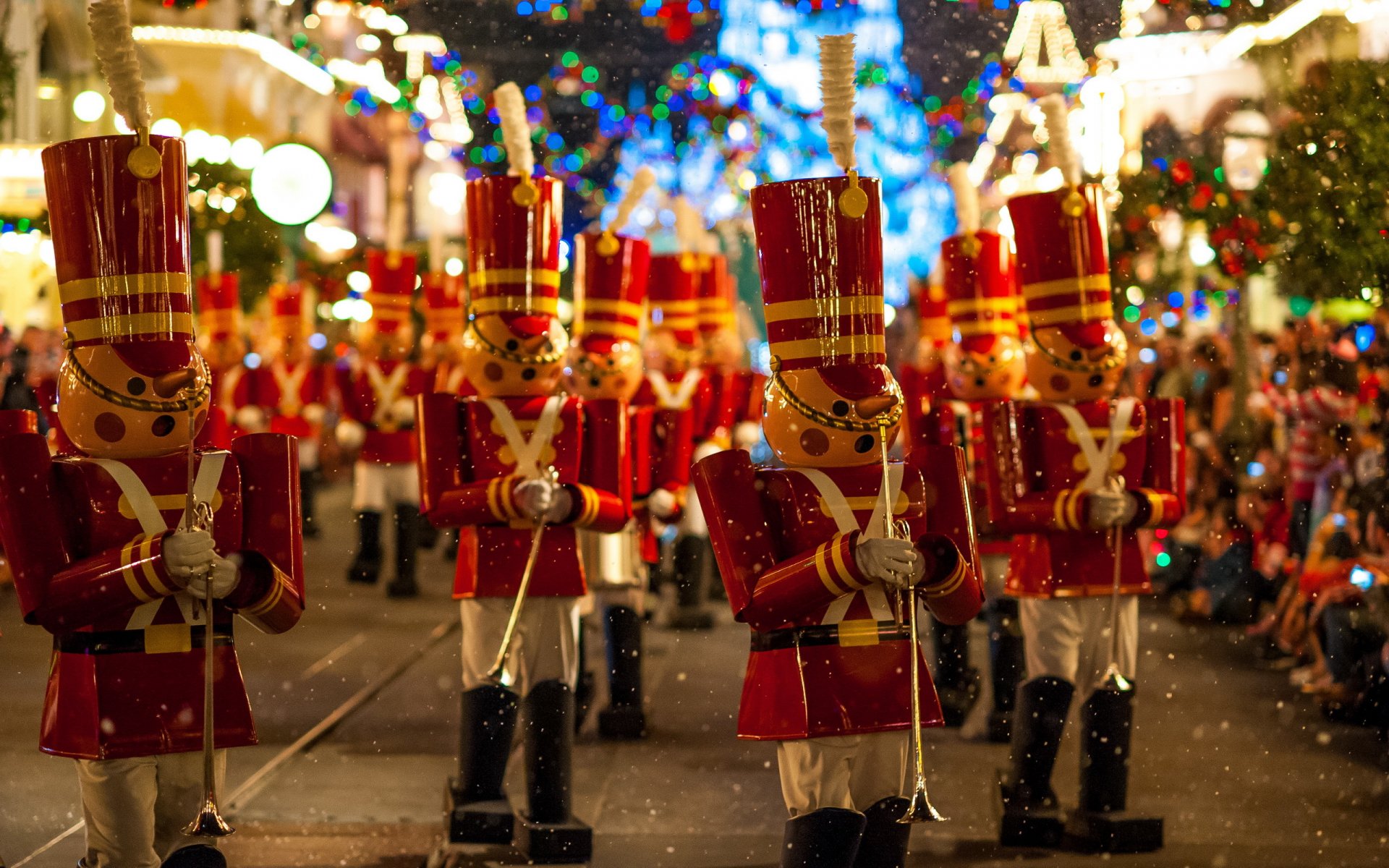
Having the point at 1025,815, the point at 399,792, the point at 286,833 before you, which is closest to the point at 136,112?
the point at 286,833

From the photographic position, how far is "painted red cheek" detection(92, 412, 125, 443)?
353 cm

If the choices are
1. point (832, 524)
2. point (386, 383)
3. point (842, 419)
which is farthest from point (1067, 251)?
point (386, 383)

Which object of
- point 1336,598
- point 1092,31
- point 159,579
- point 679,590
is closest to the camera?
point 159,579

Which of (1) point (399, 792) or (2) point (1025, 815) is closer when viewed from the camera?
(2) point (1025, 815)

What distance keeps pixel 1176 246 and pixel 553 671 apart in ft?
24.5

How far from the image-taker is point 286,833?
514 centimetres

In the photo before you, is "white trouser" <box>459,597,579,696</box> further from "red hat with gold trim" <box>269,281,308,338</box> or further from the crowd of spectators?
"red hat with gold trim" <box>269,281,308,338</box>

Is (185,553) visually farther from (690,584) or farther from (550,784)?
(690,584)

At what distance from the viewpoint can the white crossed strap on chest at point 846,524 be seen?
3.62m

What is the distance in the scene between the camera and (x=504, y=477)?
15.8 feet

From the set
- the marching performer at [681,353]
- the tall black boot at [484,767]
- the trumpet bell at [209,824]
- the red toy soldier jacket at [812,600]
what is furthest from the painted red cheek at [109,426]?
the marching performer at [681,353]

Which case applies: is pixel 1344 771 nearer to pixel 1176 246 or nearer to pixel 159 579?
pixel 159 579

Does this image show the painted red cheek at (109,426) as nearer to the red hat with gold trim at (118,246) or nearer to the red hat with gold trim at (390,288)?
the red hat with gold trim at (118,246)

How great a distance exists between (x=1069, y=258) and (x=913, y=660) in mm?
1958
